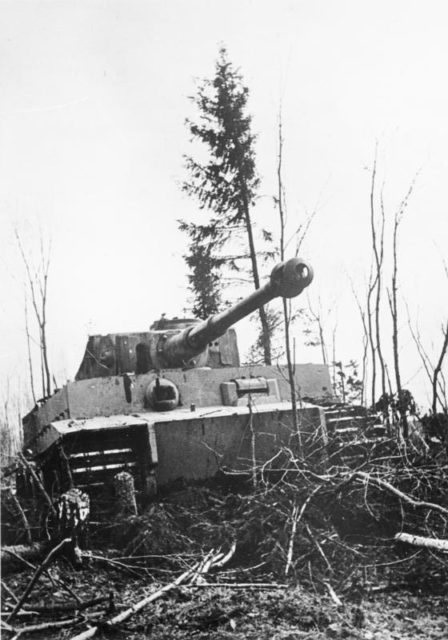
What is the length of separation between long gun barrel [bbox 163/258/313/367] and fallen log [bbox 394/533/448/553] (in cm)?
254

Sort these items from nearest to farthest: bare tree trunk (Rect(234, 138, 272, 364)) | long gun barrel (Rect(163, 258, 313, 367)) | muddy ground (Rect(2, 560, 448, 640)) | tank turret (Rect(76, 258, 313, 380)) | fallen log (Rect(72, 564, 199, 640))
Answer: fallen log (Rect(72, 564, 199, 640)) → muddy ground (Rect(2, 560, 448, 640)) → long gun barrel (Rect(163, 258, 313, 367)) → tank turret (Rect(76, 258, 313, 380)) → bare tree trunk (Rect(234, 138, 272, 364))

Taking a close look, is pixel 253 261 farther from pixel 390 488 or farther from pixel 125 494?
pixel 390 488

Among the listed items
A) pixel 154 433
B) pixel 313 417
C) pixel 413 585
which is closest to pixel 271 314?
pixel 313 417

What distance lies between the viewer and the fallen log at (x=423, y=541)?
5.04 meters

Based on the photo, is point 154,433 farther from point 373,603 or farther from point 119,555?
point 373,603

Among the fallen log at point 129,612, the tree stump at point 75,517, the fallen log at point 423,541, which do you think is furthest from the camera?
the tree stump at point 75,517

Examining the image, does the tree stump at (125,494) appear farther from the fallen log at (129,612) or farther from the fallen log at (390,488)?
the fallen log at (390,488)

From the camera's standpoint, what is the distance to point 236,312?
7668 millimetres

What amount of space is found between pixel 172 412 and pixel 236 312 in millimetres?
1356

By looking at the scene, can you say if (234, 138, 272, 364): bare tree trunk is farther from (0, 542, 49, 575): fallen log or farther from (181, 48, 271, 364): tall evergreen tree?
(0, 542, 49, 575): fallen log

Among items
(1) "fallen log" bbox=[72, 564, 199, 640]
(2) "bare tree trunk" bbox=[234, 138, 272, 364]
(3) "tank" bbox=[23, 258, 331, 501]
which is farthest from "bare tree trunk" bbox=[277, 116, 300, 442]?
(2) "bare tree trunk" bbox=[234, 138, 272, 364]

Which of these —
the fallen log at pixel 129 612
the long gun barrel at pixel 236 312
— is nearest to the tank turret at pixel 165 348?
the long gun barrel at pixel 236 312

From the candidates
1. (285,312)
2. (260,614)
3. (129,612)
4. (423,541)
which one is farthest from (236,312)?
(129,612)

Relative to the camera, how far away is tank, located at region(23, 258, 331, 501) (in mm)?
6668
